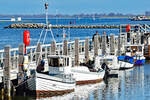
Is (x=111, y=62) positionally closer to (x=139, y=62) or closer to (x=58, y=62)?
(x=139, y=62)

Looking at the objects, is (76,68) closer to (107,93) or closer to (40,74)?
(107,93)

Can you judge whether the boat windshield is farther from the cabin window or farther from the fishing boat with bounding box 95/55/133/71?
the fishing boat with bounding box 95/55/133/71

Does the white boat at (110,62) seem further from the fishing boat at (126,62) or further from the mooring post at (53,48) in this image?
the mooring post at (53,48)

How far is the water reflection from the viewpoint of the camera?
40.0m

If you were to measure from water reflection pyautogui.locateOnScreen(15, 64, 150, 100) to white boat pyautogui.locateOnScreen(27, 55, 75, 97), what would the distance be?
618 millimetres

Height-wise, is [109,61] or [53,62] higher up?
[53,62]

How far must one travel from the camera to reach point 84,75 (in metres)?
44.4

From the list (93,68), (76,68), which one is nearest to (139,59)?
(93,68)

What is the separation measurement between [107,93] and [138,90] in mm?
2981

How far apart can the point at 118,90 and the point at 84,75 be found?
3.16 metres

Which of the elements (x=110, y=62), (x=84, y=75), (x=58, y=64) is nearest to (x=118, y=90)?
(x=84, y=75)

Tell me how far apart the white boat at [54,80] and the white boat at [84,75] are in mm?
2884

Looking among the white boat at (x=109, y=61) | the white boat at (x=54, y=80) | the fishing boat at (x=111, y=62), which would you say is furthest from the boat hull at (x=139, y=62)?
the white boat at (x=54, y=80)

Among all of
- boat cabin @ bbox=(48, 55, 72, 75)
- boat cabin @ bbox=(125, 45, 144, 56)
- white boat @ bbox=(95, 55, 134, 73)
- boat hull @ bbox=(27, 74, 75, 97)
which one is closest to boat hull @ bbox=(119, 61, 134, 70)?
white boat @ bbox=(95, 55, 134, 73)
